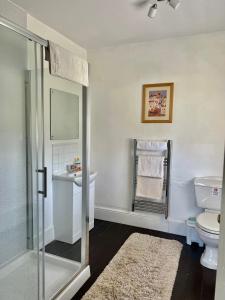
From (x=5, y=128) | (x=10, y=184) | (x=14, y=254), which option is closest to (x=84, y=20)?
(x=5, y=128)

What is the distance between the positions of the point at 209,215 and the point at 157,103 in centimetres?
147

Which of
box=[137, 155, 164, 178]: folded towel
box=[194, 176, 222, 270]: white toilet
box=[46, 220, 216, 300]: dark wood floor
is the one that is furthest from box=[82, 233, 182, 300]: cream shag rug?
box=[137, 155, 164, 178]: folded towel

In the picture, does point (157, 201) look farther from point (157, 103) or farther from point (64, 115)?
point (64, 115)

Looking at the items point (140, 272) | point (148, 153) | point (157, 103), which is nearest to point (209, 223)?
point (140, 272)

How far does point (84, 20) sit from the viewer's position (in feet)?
8.21

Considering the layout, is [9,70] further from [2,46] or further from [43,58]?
[43,58]

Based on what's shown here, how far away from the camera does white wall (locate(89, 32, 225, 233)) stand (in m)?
2.82

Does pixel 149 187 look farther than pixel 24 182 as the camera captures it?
Yes

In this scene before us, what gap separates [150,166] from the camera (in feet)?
10.0

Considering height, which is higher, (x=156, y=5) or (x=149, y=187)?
(x=156, y=5)

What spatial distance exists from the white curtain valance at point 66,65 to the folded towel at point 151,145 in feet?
4.33

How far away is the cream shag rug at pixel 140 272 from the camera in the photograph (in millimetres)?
1953

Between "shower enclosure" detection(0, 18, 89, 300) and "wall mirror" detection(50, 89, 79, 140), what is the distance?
0.42 meters

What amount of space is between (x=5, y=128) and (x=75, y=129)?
1.05 meters
